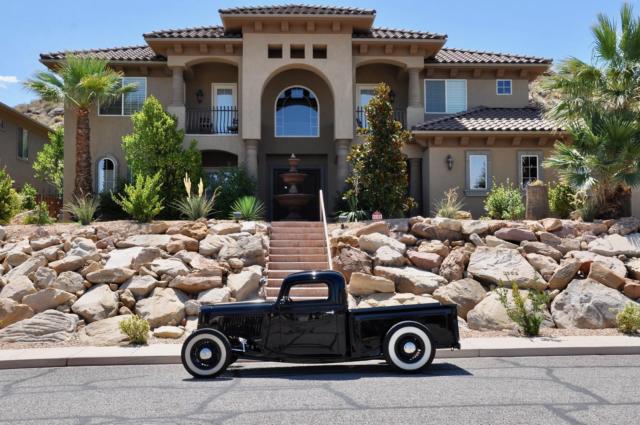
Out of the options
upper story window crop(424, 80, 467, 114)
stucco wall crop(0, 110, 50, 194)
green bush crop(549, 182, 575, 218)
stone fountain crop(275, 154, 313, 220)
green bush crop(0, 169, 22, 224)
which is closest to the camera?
green bush crop(0, 169, 22, 224)

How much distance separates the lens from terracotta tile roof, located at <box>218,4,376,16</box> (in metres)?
23.9

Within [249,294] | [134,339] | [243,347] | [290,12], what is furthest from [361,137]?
[243,347]

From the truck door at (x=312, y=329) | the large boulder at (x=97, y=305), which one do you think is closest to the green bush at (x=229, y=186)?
the large boulder at (x=97, y=305)

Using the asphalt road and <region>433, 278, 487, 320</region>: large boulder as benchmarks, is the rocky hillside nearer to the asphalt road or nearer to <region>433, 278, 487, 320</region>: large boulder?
<region>433, 278, 487, 320</region>: large boulder

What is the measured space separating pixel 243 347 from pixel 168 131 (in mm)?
14456

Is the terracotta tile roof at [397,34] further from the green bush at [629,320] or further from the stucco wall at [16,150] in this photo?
the stucco wall at [16,150]

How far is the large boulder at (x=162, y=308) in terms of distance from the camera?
14.1m

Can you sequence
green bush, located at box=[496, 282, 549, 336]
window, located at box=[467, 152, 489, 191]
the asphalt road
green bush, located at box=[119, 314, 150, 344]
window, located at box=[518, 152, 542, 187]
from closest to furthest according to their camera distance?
the asphalt road
green bush, located at box=[119, 314, 150, 344]
green bush, located at box=[496, 282, 549, 336]
window, located at box=[467, 152, 489, 191]
window, located at box=[518, 152, 542, 187]

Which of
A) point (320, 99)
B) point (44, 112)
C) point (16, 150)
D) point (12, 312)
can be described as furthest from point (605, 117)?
point (44, 112)

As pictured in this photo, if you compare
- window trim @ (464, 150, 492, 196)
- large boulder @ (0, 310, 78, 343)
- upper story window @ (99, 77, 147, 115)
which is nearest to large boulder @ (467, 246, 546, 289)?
window trim @ (464, 150, 492, 196)

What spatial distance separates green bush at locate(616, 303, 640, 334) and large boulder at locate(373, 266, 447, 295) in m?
4.14

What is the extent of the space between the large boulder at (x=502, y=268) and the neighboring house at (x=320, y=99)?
7.49 meters

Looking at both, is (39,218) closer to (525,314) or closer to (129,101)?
(129,101)

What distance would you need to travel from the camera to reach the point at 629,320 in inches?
508
